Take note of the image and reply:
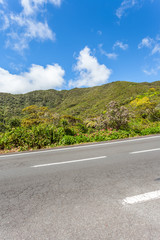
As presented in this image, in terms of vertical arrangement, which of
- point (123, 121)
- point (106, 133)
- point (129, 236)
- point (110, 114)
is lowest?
point (129, 236)

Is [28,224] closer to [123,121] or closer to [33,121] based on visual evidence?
[123,121]

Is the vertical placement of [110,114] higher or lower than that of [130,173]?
higher

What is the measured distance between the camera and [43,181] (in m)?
3.19

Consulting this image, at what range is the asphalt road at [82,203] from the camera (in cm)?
177

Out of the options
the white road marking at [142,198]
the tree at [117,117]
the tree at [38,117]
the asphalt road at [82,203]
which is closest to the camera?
the asphalt road at [82,203]

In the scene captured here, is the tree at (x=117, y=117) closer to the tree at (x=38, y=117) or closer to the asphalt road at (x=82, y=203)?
the asphalt road at (x=82, y=203)

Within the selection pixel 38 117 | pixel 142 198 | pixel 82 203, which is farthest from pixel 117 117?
pixel 38 117

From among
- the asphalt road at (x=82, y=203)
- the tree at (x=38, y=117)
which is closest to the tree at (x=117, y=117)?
the asphalt road at (x=82, y=203)

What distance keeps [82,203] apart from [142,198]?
111 centimetres

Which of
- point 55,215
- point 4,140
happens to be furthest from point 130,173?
point 4,140

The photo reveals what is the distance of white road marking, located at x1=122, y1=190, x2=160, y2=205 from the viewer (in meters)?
2.30

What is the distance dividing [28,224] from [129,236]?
1.44 metres

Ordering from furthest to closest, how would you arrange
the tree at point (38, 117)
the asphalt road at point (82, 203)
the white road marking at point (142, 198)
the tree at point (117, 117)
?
the tree at point (38, 117), the tree at point (117, 117), the white road marking at point (142, 198), the asphalt road at point (82, 203)

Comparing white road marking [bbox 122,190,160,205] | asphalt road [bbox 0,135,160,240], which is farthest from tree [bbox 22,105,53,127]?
white road marking [bbox 122,190,160,205]
